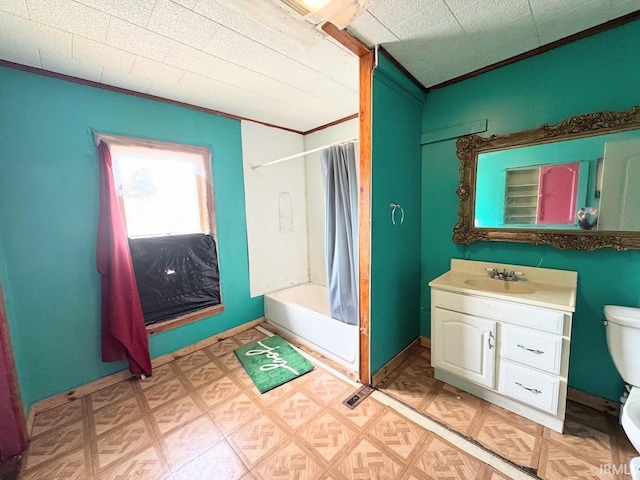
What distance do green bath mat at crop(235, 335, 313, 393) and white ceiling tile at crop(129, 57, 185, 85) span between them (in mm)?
2333

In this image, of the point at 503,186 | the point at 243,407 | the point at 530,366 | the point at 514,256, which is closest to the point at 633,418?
the point at 530,366

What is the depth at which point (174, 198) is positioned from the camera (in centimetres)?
237

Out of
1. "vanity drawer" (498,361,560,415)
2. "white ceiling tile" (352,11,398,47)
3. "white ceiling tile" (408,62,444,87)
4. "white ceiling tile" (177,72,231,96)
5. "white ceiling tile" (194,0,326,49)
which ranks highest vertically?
"white ceiling tile" (408,62,444,87)

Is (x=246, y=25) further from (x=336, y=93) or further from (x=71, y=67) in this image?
(x=71, y=67)

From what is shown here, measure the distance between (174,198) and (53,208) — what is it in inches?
31.5

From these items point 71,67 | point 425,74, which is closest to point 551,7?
point 425,74

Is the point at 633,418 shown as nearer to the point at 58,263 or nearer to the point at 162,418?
the point at 162,418

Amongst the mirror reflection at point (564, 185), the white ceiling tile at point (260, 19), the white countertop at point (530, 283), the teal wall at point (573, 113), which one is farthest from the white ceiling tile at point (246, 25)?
the white countertop at point (530, 283)

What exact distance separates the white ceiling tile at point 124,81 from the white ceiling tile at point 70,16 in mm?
409

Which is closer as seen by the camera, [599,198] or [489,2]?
[489,2]

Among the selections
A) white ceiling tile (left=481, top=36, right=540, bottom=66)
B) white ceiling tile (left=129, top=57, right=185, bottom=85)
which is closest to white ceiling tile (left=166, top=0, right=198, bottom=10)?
white ceiling tile (left=129, top=57, right=185, bottom=85)

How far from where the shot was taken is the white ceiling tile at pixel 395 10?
126 cm

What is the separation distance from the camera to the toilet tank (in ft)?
4.43

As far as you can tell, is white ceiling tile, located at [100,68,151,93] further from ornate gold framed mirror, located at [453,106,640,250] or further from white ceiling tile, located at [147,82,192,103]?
ornate gold framed mirror, located at [453,106,640,250]
